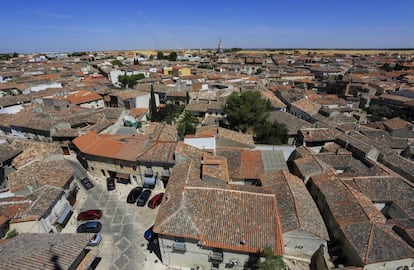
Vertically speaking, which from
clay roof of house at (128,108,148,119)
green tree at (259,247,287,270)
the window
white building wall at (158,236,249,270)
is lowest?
white building wall at (158,236,249,270)

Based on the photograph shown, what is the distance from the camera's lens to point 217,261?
1875 cm

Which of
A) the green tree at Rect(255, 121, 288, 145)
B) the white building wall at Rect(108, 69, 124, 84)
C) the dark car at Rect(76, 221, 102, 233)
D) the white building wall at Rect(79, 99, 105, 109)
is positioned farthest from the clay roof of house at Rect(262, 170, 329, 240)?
the white building wall at Rect(108, 69, 124, 84)

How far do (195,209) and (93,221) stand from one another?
14.0 m

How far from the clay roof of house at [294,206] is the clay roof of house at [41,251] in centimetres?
1709

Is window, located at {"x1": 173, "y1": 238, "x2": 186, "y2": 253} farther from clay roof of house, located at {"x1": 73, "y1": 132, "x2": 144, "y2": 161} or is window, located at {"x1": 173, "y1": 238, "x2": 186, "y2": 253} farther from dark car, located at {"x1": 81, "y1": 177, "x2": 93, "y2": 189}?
dark car, located at {"x1": 81, "y1": 177, "x2": 93, "y2": 189}

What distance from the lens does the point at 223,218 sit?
1908cm

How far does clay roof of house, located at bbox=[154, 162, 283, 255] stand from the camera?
1778 cm

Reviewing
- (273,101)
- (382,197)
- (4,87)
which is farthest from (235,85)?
(4,87)

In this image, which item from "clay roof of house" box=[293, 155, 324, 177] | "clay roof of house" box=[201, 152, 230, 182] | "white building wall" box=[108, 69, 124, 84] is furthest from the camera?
"white building wall" box=[108, 69, 124, 84]

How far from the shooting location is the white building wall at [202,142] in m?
30.8

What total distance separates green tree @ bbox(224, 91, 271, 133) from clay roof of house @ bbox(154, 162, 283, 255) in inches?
816

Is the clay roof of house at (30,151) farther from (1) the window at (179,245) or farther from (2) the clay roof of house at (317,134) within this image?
(2) the clay roof of house at (317,134)

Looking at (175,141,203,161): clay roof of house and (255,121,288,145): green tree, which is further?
(255,121,288,145): green tree

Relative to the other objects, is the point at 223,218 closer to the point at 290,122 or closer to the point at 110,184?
the point at 110,184
